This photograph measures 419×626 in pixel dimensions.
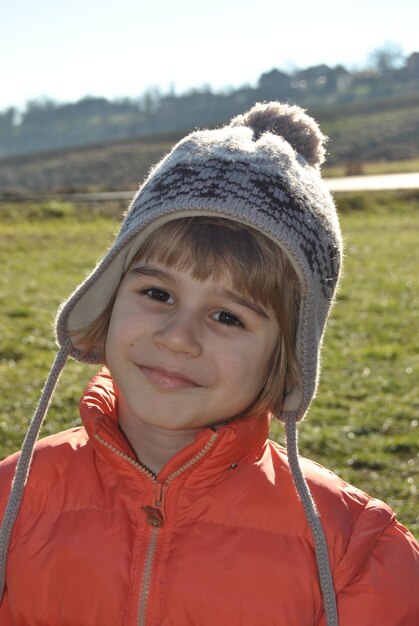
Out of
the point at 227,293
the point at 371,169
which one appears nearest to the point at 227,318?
the point at 227,293

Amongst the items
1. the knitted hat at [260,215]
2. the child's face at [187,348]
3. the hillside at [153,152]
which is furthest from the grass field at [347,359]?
the hillside at [153,152]

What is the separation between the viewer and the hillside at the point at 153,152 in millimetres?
40609

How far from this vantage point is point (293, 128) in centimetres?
247

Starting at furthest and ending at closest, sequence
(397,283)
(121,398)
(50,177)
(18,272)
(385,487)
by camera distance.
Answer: (50,177) → (18,272) → (397,283) → (385,487) → (121,398)

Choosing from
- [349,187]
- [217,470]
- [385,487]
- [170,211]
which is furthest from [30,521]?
[349,187]

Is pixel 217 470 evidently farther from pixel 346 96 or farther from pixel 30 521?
pixel 346 96

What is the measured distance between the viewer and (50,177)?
1838 inches

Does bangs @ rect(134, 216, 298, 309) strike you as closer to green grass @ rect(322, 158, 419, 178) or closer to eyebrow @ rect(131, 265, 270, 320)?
eyebrow @ rect(131, 265, 270, 320)

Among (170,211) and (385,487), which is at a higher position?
(170,211)

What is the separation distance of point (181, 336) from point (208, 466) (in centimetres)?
35

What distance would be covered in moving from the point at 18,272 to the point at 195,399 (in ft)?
28.2

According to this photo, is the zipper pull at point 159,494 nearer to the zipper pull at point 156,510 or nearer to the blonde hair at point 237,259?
the zipper pull at point 156,510

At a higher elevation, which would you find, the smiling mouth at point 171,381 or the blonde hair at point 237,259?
the blonde hair at point 237,259

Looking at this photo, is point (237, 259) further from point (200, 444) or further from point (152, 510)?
point (152, 510)
